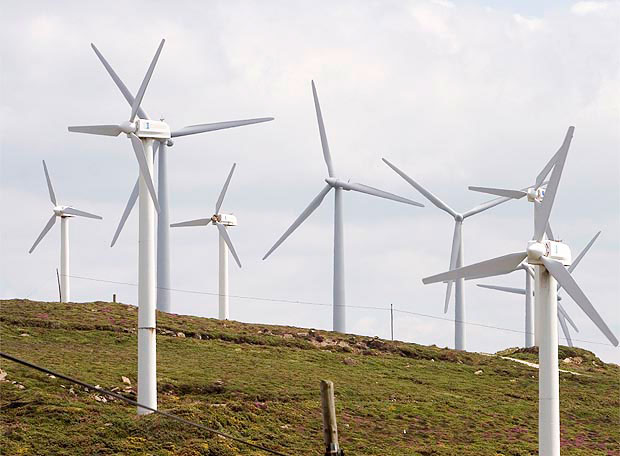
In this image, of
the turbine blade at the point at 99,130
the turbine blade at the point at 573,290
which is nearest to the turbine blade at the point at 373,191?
the turbine blade at the point at 99,130

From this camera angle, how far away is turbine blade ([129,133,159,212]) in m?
47.1

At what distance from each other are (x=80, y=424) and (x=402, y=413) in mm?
17339

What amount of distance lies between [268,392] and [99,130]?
49.9ft

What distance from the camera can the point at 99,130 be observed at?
5244cm

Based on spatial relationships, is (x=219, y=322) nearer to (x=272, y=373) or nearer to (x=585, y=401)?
(x=272, y=373)

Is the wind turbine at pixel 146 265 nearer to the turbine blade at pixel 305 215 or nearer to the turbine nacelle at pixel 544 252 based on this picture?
the turbine nacelle at pixel 544 252

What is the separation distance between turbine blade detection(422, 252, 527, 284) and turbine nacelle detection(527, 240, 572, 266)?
0.48 metres

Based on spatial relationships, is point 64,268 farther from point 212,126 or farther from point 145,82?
point 145,82

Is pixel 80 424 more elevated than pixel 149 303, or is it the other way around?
pixel 149 303

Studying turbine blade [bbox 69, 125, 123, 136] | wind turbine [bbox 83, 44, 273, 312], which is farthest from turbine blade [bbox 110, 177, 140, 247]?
turbine blade [bbox 69, 125, 123, 136]

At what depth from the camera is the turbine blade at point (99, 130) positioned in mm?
50609

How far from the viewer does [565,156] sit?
40531 mm

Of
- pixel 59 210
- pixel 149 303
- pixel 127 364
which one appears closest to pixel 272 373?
pixel 127 364

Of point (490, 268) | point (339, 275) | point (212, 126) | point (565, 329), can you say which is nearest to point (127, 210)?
point (212, 126)
